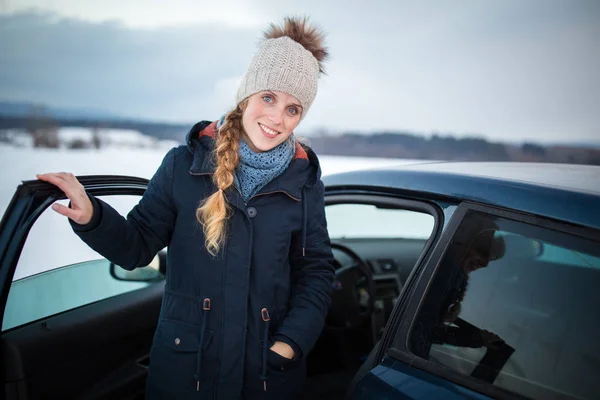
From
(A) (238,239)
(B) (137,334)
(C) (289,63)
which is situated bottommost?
(B) (137,334)

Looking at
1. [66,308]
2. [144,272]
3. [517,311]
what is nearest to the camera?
[517,311]

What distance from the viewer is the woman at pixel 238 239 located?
4.30 ft

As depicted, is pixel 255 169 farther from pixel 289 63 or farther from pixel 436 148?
pixel 436 148

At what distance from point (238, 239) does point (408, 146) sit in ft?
30.1

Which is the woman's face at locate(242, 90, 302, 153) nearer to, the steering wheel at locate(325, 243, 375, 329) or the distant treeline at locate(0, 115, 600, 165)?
the steering wheel at locate(325, 243, 375, 329)

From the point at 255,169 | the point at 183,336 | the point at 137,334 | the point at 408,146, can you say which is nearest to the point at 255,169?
the point at 255,169

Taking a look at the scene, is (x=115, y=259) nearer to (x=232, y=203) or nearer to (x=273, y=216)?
(x=232, y=203)

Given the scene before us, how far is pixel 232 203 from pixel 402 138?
910 centimetres

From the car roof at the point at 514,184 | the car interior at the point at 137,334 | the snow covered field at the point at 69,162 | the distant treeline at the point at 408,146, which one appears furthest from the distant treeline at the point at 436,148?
the car roof at the point at 514,184

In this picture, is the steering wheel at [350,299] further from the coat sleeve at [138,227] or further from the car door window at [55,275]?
the coat sleeve at [138,227]

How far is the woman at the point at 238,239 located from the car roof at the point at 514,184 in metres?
0.36

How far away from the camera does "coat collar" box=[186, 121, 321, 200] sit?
1.39m

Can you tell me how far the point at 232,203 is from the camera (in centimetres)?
135

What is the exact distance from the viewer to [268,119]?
145cm
